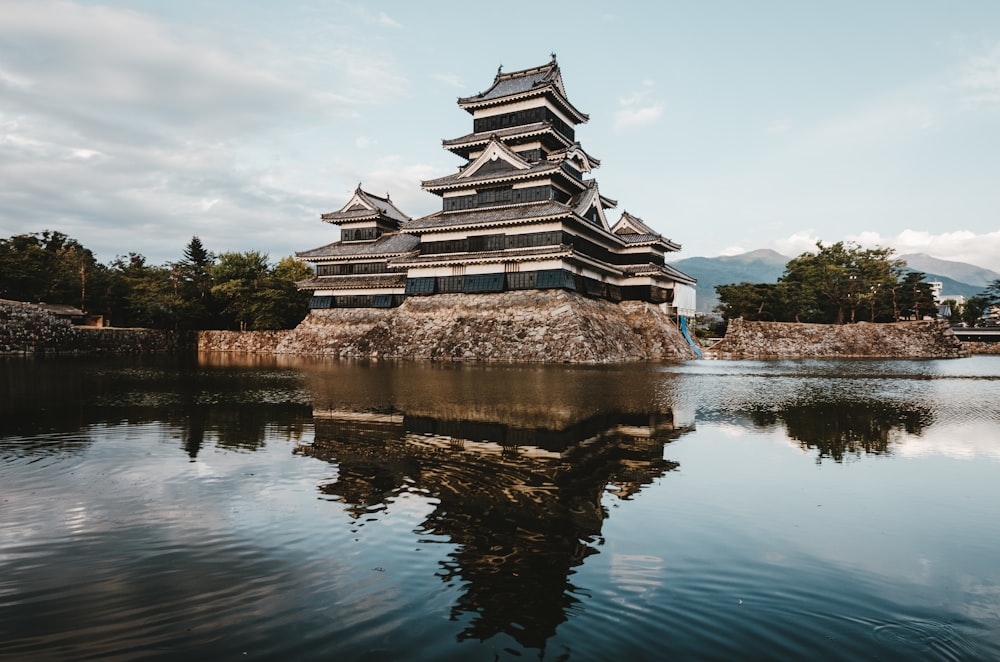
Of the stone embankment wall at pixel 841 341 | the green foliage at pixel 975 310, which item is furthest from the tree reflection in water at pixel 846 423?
the green foliage at pixel 975 310

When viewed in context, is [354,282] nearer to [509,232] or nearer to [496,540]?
Result: [509,232]

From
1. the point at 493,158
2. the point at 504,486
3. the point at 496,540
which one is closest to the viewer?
the point at 496,540

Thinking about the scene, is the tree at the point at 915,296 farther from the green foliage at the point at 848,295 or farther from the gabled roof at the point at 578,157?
the gabled roof at the point at 578,157

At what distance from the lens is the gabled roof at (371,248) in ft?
167

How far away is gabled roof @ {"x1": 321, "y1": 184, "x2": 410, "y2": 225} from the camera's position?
53.6 meters

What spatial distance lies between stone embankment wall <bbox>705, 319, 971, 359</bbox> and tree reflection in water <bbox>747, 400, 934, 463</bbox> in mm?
33629

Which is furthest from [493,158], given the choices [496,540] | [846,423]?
[496,540]

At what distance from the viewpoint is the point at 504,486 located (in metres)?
7.04

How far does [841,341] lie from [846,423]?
1613 inches

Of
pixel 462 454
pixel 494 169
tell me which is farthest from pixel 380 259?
pixel 462 454

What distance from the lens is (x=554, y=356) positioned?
119ft

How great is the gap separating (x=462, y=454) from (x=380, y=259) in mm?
44964

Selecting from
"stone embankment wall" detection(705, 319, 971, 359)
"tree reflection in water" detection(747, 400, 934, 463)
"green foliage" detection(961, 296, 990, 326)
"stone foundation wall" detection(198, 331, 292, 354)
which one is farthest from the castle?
"green foliage" detection(961, 296, 990, 326)

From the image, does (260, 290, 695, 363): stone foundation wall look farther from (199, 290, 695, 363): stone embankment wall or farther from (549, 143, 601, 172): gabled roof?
(549, 143, 601, 172): gabled roof
